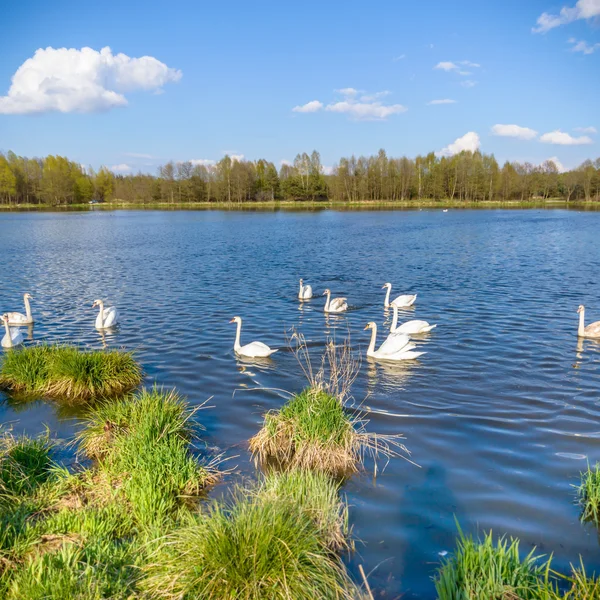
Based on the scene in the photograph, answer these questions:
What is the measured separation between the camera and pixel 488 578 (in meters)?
3.79

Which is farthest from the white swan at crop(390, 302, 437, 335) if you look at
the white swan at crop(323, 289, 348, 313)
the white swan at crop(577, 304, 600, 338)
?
the white swan at crop(577, 304, 600, 338)

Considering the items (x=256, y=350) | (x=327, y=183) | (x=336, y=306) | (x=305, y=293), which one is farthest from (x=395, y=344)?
(x=327, y=183)

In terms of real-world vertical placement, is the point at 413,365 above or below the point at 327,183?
below

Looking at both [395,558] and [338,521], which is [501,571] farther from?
[338,521]

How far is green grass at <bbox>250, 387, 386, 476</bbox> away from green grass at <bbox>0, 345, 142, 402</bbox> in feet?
11.7

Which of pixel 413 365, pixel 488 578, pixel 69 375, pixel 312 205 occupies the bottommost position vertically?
pixel 413 365

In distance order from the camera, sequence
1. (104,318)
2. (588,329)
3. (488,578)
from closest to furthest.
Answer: (488,578) < (588,329) < (104,318)

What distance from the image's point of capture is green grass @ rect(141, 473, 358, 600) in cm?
377

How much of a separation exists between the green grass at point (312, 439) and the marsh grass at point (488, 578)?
8.26ft

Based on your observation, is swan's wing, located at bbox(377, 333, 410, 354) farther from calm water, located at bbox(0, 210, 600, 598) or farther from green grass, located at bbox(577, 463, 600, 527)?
green grass, located at bbox(577, 463, 600, 527)

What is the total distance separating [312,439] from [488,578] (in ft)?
9.98

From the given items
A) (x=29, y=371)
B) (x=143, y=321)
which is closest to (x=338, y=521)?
(x=29, y=371)

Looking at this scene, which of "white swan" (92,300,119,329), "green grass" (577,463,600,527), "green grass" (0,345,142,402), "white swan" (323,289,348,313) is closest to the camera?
"green grass" (577,463,600,527)

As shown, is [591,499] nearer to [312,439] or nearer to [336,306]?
[312,439]
